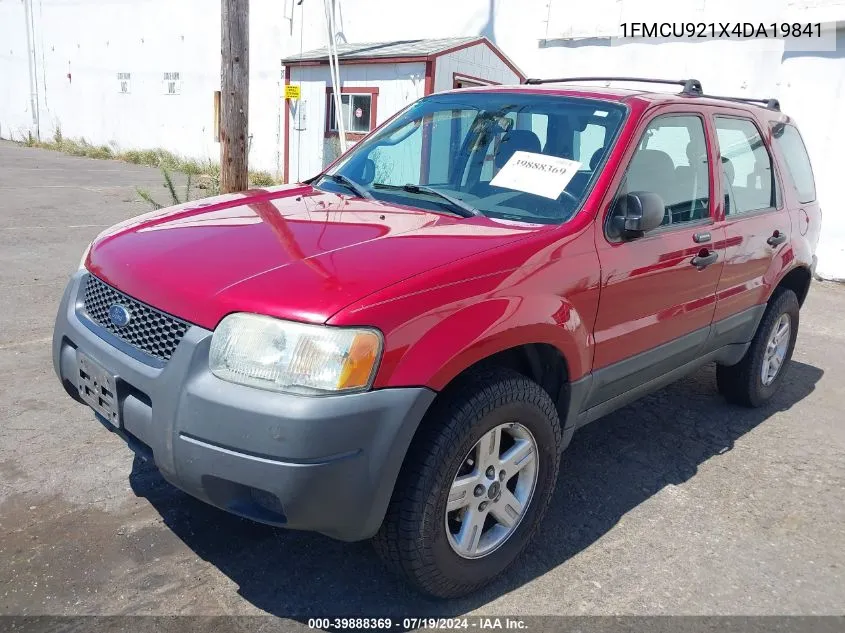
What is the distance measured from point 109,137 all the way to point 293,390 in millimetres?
21847

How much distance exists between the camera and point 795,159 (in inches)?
187

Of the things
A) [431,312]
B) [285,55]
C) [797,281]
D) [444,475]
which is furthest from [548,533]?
[285,55]

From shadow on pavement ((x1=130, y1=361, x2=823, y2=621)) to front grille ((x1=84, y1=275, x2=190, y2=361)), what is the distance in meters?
0.91

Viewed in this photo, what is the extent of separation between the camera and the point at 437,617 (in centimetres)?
263

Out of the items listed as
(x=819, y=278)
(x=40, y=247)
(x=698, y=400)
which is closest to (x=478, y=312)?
(x=698, y=400)

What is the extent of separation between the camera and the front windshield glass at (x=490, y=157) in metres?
3.13

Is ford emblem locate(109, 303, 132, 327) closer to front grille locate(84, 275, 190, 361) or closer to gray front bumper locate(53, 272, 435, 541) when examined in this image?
front grille locate(84, 275, 190, 361)

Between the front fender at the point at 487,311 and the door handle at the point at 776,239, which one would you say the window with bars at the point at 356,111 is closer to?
the door handle at the point at 776,239

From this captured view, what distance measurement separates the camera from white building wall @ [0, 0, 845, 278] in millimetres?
8914

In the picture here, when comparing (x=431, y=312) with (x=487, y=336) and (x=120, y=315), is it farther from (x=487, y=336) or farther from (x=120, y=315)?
(x=120, y=315)

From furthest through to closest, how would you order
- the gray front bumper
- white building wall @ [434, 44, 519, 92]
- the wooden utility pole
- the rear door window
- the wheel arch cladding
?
white building wall @ [434, 44, 519, 92] → the wooden utility pole → the wheel arch cladding → the rear door window → the gray front bumper

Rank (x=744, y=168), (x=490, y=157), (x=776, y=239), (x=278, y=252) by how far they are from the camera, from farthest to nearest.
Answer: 1. (x=776, y=239)
2. (x=744, y=168)
3. (x=490, y=157)
4. (x=278, y=252)

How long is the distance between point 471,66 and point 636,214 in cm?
903

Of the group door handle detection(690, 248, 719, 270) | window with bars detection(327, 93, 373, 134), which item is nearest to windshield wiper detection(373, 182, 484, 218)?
door handle detection(690, 248, 719, 270)
